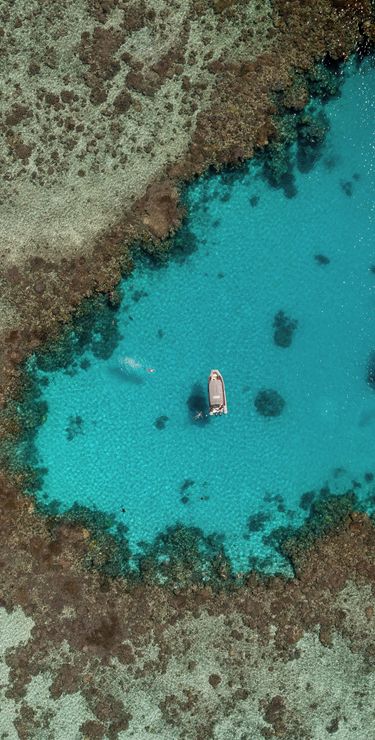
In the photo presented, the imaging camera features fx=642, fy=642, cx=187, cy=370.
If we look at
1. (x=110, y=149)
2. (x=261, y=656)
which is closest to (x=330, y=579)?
(x=261, y=656)

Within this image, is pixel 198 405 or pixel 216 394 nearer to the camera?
pixel 216 394

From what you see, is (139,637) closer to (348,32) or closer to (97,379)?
(97,379)

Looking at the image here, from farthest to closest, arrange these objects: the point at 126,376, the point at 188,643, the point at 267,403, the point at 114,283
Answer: the point at 126,376
the point at 267,403
the point at 114,283
the point at 188,643

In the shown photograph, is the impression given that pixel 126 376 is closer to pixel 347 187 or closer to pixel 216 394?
pixel 216 394

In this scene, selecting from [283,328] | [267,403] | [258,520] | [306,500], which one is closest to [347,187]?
[283,328]

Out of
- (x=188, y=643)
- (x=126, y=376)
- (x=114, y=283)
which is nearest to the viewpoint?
(x=188, y=643)

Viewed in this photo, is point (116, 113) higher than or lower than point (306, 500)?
higher

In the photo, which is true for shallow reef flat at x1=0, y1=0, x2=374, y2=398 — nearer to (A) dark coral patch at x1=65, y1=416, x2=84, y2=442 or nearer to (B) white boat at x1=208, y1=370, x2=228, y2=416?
(A) dark coral patch at x1=65, y1=416, x2=84, y2=442
